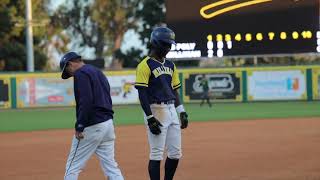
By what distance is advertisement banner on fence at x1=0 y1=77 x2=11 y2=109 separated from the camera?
35.8 meters

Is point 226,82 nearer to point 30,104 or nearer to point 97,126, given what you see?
point 30,104

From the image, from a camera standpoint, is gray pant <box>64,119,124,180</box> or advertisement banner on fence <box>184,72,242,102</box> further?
advertisement banner on fence <box>184,72,242,102</box>

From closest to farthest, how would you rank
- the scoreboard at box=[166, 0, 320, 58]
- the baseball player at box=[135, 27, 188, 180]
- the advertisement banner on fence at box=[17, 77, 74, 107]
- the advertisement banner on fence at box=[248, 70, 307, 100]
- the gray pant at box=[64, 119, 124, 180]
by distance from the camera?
the gray pant at box=[64, 119, 124, 180], the baseball player at box=[135, 27, 188, 180], the scoreboard at box=[166, 0, 320, 58], the advertisement banner on fence at box=[248, 70, 307, 100], the advertisement banner on fence at box=[17, 77, 74, 107]

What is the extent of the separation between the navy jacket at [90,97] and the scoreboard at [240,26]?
515 inches

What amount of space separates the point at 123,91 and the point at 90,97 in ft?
98.6

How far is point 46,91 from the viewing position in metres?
36.5

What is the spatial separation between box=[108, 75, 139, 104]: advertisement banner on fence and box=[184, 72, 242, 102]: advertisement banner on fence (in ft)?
9.63

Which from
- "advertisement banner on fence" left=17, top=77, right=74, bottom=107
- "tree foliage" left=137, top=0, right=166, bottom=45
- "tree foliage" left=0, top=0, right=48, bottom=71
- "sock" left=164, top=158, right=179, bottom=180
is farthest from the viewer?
"tree foliage" left=137, top=0, right=166, bottom=45

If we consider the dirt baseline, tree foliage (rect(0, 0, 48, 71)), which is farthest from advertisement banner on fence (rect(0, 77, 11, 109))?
the dirt baseline

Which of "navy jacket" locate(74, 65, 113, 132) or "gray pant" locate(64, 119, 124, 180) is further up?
"navy jacket" locate(74, 65, 113, 132)

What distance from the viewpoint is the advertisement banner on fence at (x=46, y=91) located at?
3628 centimetres

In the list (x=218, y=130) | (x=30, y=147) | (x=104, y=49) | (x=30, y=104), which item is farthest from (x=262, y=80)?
(x=104, y=49)

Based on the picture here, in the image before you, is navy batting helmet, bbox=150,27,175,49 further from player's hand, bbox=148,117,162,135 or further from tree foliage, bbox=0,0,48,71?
tree foliage, bbox=0,0,48,71

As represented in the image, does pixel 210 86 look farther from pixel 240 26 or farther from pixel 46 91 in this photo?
pixel 240 26
